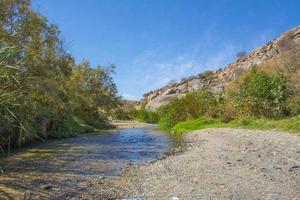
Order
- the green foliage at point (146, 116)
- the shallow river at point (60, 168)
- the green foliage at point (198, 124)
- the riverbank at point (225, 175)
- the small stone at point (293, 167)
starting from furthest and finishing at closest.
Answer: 1. the green foliage at point (146, 116)
2. the green foliage at point (198, 124)
3. the small stone at point (293, 167)
4. the shallow river at point (60, 168)
5. the riverbank at point (225, 175)

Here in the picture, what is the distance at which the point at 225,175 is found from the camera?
9.62 m

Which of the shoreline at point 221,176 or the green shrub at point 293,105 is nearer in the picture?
the shoreline at point 221,176

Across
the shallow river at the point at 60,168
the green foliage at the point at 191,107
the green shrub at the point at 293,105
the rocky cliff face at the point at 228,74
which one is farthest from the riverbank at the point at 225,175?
the rocky cliff face at the point at 228,74

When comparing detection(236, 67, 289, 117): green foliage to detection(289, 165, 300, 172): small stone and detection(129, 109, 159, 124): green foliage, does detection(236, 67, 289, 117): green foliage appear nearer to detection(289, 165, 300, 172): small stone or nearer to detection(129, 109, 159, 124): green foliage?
detection(289, 165, 300, 172): small stone

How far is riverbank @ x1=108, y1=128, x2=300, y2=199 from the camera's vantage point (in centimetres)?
797

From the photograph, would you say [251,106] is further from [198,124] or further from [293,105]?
[198,124]

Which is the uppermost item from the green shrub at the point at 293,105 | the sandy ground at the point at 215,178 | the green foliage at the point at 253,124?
the green shrub at the point at 293,105

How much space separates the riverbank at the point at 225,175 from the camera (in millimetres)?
7969

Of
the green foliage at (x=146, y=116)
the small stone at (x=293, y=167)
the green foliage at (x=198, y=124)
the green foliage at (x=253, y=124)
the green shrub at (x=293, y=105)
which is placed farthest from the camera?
the green foliage at (x=146, y=116)

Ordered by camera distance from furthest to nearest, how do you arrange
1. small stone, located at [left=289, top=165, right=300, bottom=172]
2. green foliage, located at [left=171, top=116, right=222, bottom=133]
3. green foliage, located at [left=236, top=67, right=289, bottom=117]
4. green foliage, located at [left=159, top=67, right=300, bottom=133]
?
green foliage, located at [left=171, top=116, right=222, bottom=133] < green foliage, located at [left=236, top=67, right=289, bottom=117] < green foliage, located at [left=159, top=67, right=300, bottom=133] < small stone, located at [left=289, top=165, right=300, bottom=172]

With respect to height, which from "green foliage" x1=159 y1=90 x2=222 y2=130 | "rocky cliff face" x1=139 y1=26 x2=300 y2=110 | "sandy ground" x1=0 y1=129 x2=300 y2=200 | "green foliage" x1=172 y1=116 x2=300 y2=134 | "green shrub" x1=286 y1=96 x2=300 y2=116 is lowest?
"sandy ground" x1=0 y1=129 x2=300 y2=200

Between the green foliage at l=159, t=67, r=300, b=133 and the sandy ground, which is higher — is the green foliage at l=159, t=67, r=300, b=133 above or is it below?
above

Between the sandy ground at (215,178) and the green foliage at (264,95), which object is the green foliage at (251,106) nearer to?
the green foliage at (264,95)

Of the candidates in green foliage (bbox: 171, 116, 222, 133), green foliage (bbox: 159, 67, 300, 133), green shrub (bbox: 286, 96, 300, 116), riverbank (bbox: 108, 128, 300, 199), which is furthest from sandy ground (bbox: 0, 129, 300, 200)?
green foliage (bbox: 171, 116, 222, 133)
